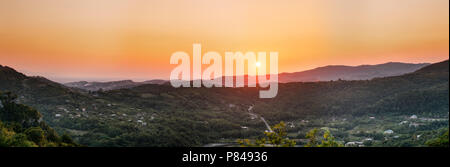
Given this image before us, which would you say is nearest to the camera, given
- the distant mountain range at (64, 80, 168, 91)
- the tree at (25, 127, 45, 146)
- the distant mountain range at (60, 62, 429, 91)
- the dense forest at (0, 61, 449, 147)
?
the tree at (25, 127, 45, 146)

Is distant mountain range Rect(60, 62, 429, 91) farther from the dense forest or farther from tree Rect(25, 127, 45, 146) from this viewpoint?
tree Rect(25, 127, 45, 146)

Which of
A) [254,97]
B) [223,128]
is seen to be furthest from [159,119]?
[254,97]

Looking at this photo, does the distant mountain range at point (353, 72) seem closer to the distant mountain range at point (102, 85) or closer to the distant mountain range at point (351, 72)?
the distant mountain range at point (351, 72)

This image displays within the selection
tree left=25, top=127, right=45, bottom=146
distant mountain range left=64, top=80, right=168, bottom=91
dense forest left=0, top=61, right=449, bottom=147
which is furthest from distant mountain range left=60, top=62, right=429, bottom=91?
tree left=25, top=127, right=45, bottom=146

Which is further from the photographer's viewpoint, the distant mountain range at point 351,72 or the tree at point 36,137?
the distant mountain range at point 351,72

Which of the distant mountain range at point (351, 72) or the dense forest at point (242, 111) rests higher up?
the distant mountain range at point (351, 72)

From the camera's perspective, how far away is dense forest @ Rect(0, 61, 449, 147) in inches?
1483

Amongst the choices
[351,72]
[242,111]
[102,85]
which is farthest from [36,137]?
[351,72]

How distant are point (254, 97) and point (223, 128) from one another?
111 feet

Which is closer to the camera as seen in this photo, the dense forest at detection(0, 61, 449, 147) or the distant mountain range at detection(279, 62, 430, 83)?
the dense forest at detection(0, 61, 449, 147)

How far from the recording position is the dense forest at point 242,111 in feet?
124

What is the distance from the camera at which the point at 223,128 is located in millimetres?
50000

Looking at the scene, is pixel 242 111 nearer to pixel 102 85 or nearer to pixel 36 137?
pixel 102 85

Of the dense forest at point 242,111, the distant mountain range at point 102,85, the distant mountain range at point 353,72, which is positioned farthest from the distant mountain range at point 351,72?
the distant mountain range at point 102,85
